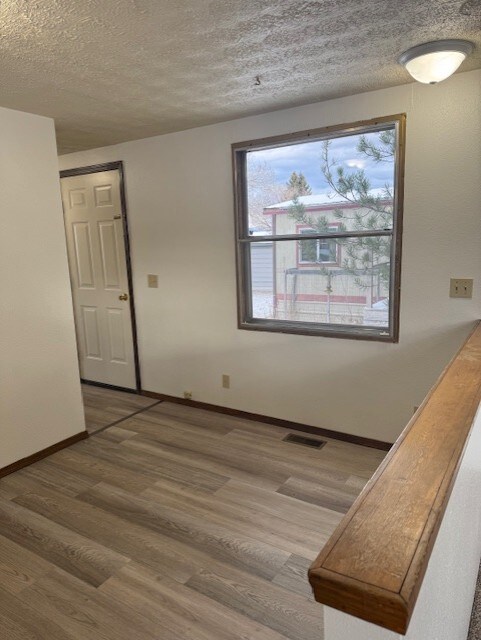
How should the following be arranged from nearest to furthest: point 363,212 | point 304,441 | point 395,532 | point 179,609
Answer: point 395,532
point 179,609
point 363,212
point 304,441

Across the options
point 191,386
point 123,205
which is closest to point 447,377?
point 191,386

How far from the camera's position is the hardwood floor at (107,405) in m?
3.47

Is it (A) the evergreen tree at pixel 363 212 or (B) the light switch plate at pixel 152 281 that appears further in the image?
(B) the light switch plate at pixel 152 281

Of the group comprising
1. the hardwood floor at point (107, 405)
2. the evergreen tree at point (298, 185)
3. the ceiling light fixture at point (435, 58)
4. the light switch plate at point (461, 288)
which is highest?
the ceiling light fixture at point (435, 58)

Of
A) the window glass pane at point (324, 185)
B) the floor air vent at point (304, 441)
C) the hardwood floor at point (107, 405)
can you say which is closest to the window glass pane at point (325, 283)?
the window glass pane at point (324, 185)

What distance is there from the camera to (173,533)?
2.08m

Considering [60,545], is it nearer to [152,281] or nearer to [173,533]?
[173,533]

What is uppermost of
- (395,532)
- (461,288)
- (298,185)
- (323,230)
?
(298,185)

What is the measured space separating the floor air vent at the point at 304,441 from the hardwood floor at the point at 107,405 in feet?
4.44

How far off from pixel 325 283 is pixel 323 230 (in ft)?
1.17

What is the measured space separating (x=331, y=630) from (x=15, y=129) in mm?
2987

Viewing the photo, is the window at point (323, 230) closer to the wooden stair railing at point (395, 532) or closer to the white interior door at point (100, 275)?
the white interior door at point (100, 275)

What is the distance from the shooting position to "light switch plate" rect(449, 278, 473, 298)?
7.94 ft

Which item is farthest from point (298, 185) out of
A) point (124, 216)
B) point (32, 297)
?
point (32, 297)
